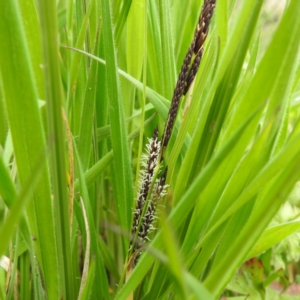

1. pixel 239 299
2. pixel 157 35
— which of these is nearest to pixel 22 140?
pixel 157 35

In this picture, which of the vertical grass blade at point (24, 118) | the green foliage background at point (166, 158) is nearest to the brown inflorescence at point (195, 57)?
the green foliage background at point (166, 158)

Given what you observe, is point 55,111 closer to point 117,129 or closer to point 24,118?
point 24,118

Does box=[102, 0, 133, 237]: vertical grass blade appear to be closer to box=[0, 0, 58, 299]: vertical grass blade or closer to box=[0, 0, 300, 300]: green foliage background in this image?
box=[0, 0, 300, 300]: green foliage background

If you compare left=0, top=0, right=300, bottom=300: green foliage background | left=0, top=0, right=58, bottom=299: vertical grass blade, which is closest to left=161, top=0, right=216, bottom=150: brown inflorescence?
left=0, top=0, right=300, bottom=300: green foliage background

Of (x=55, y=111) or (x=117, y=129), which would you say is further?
(x=117, y=129)

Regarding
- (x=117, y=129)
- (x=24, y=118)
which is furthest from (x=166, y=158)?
(x=24, y=118)

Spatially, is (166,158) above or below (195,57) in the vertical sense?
below

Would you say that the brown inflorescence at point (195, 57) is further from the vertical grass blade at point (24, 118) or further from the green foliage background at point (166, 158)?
the vertical grass blade at point (24, 118)

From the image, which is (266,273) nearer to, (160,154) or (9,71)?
(160,154)

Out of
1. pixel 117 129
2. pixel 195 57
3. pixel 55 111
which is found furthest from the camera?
pixel 117 129

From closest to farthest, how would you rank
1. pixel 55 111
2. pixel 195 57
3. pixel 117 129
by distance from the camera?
pixel 55 111, pixel 195 57, pixel 117 129
